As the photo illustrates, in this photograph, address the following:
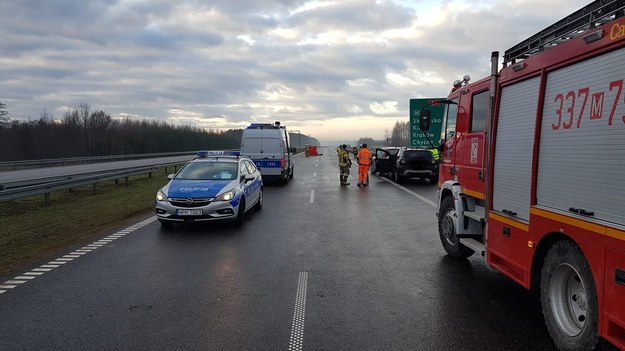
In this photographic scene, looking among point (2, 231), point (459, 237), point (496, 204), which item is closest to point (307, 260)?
point (459, 237)

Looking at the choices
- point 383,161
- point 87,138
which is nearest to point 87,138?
point 87,138

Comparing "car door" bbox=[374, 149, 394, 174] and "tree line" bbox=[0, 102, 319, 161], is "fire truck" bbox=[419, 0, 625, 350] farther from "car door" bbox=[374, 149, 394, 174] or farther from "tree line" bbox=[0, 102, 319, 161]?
"tree line" bbox=[0, 102, 319, 161]

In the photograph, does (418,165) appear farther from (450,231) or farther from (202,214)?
(450,231)

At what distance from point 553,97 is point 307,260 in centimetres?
406

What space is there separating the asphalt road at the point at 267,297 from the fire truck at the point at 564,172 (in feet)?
1.93

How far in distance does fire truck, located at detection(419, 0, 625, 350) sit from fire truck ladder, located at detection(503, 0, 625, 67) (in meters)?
0.01

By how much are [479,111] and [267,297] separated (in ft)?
11.8

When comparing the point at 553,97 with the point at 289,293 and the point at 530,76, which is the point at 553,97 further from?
the point at 289,293

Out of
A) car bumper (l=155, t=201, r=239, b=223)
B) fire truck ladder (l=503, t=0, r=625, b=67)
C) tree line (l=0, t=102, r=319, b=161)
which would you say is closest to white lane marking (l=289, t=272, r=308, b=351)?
fire truck ladder (l=503, t=0, r=625, b=67)

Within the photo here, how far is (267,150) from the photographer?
20.0 m

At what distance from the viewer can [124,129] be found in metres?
93.6

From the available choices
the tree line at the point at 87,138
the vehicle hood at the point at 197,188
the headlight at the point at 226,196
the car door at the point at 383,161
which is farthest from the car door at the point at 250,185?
the tree line at the point at 87,138

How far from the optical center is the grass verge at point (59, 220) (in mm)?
7453

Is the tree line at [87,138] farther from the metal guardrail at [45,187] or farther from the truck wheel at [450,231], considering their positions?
the truck wheel at [450,231]
